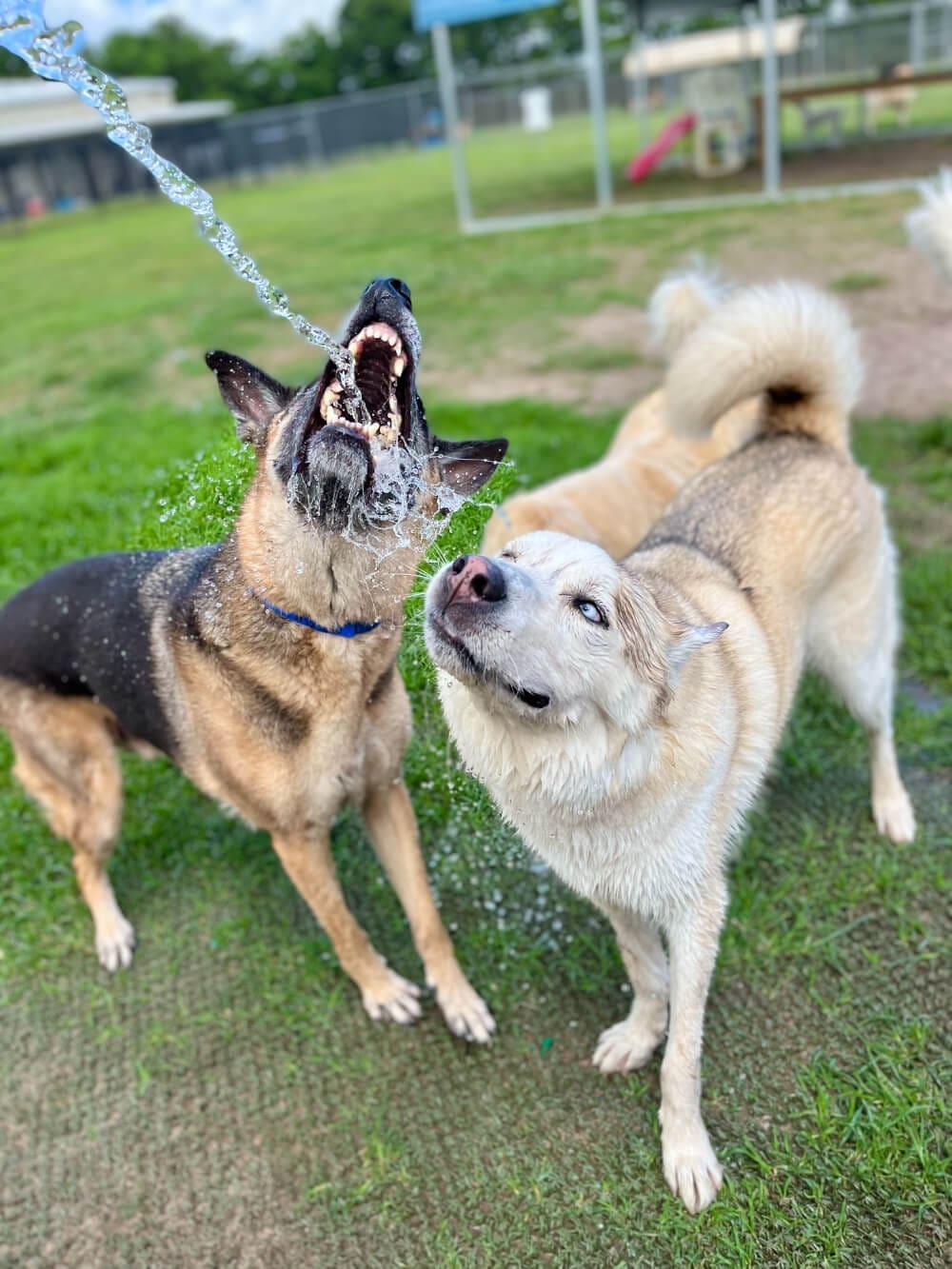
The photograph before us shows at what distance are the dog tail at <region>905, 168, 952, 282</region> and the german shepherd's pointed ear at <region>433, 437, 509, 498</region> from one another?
3.27m

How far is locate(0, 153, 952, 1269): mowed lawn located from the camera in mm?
2250

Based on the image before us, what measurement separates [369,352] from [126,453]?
5250 millimetres

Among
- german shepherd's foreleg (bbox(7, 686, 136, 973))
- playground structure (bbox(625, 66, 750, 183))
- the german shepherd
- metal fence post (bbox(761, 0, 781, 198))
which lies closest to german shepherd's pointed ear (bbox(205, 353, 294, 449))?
the german shepherd

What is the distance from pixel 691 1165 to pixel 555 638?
A: 1376 millimetres

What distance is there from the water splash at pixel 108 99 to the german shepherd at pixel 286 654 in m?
0.18

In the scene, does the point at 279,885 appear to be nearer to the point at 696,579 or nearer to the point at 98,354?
the point at 696,579

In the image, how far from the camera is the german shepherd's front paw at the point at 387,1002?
281 cm

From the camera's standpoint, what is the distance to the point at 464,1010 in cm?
274

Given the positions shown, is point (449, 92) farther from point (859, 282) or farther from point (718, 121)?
point (859, 282)

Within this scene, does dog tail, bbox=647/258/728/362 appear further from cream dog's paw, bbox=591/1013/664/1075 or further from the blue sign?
the blue sign

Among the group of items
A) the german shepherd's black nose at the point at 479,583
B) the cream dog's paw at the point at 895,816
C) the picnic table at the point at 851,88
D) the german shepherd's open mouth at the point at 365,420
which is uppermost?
the picnic table at the point at 851,88

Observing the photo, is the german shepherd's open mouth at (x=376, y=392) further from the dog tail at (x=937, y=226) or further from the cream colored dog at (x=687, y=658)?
the dog tail at (x=937, y=226)

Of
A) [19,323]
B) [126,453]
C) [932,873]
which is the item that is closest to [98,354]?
[19,323]

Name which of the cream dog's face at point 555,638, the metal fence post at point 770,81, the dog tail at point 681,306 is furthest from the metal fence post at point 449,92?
the cream dog's face at point 555,638
